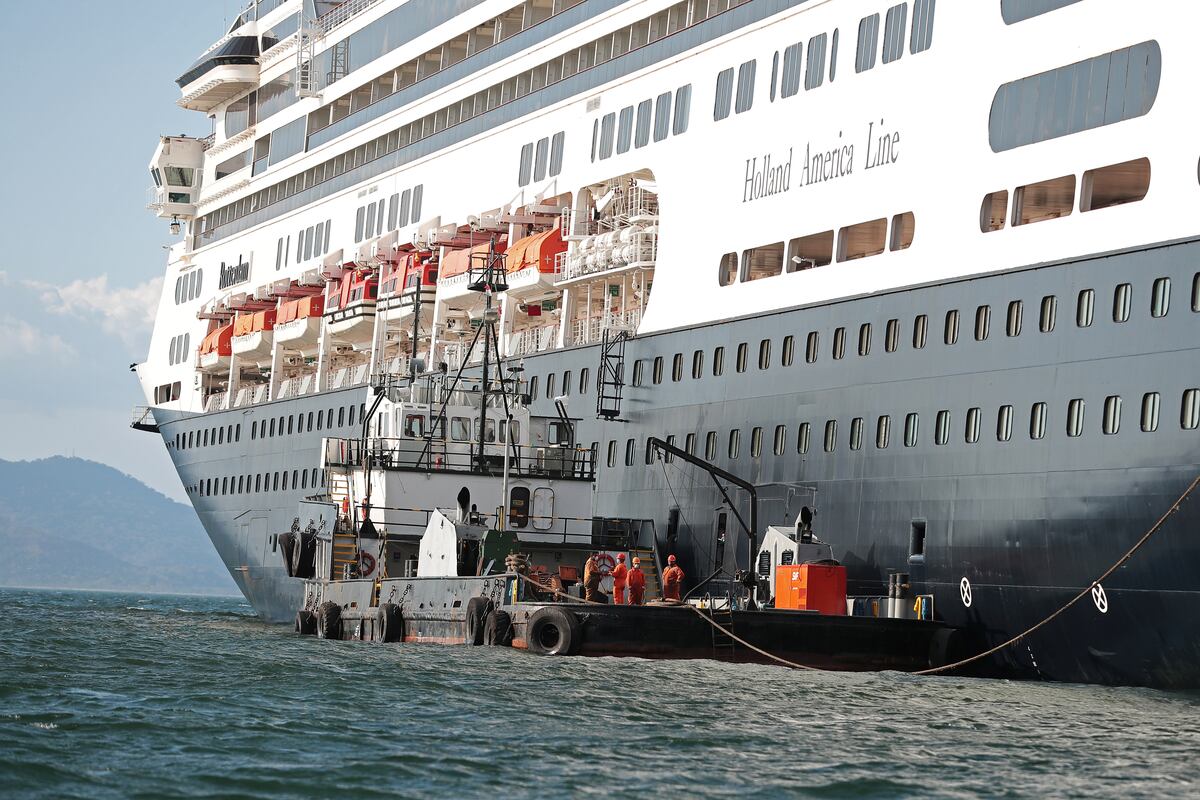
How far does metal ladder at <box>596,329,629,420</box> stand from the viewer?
34969 mm

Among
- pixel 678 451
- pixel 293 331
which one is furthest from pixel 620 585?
pixel 293 331

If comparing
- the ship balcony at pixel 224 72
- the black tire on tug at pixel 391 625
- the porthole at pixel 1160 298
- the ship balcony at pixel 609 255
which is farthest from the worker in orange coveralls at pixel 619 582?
the ship balcony at pixel 224 72

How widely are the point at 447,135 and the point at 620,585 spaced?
20.1 metres

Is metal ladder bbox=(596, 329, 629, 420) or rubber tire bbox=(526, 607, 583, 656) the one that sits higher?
metal ladder bbox=(596, 329, 629, 420)

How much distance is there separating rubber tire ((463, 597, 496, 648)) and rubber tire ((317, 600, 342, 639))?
5.73m

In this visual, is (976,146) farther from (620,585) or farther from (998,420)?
(620,585)

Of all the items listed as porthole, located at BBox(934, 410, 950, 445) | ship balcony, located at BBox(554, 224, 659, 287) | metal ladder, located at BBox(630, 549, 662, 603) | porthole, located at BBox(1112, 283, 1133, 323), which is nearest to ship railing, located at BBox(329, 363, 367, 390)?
ship balcony, located at BBox(554, 224, 659, 287)

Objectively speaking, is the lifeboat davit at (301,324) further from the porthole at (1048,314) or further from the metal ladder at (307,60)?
the porthole at (1048,314)

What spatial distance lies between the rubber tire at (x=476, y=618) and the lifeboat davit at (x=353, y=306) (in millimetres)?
18777

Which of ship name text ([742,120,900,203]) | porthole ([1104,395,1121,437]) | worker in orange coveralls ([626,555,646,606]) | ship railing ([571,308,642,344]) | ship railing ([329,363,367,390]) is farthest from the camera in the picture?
ship railing ([329,363,367,390])

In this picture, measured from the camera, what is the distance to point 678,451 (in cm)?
3127

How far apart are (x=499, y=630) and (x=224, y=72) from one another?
34.9 m

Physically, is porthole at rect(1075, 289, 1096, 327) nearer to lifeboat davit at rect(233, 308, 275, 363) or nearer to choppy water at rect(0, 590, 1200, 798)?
→ choppy water at rect(0, 590, 1200, 798)

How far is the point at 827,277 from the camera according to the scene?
30109 millimetres
